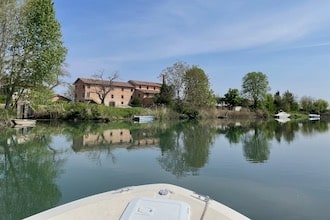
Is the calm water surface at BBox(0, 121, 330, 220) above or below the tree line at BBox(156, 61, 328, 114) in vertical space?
below

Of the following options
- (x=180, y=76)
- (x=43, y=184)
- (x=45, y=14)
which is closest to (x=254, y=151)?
(x=43, y=184)

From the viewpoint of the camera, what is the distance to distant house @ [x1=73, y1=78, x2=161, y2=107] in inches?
1840

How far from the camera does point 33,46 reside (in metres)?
18.1

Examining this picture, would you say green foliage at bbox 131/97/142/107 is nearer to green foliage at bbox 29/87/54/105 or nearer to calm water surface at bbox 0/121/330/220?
green foliage at bbox 29/87/54/105

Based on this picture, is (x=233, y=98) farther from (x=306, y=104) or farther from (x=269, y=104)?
(x=306, y=104)

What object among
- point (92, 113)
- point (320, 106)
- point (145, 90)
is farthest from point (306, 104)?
point (92, 113)

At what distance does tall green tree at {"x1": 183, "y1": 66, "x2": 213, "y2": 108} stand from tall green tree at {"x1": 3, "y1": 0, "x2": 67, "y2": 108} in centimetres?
2347

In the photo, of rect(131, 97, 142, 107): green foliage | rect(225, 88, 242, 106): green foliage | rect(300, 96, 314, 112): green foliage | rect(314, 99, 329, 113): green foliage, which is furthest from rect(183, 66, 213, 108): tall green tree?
rect(314, 99, 329, 113): green foliage

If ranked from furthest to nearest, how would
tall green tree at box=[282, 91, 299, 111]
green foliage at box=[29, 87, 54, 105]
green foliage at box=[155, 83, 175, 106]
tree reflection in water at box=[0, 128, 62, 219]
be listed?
tall green tree at box=[282, 91, 299, 111], green foliage at box=[155, 83, 175, 106], green foliage at box=[29, 87, 54, 105], tree reflection in water at box=[0, 128, 62, 219]

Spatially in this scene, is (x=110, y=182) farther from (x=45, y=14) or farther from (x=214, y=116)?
(x=214, y=116)

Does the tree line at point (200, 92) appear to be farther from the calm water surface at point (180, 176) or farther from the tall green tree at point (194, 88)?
the calm water surface at point (180, 176)

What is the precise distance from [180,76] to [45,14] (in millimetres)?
23727

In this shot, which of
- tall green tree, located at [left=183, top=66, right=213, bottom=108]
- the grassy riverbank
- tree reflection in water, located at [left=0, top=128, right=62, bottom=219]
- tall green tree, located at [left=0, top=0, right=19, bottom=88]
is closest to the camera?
tree reflection in water, located at [left=0, top=128, right=62, bottom=219]

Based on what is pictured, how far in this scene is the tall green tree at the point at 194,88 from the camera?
39812 millimetres
